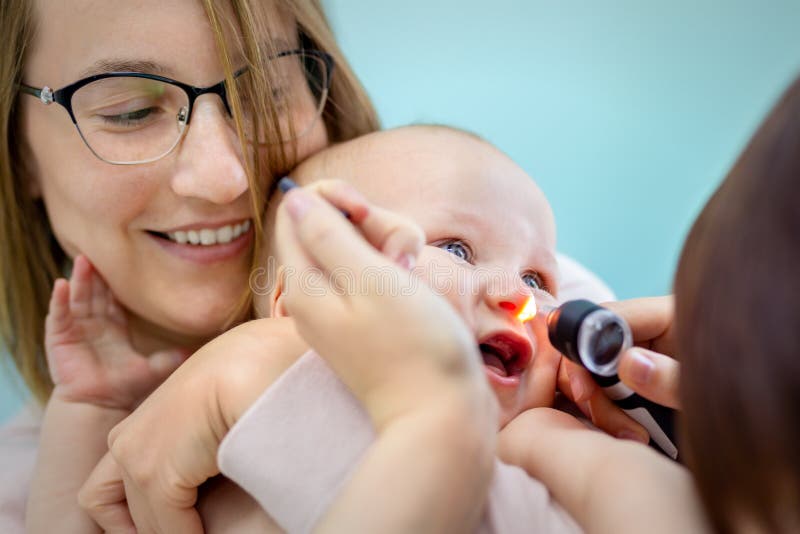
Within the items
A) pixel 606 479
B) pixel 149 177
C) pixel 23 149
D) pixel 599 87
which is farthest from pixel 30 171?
pixel 599 87

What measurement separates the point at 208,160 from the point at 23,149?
47 centimetres

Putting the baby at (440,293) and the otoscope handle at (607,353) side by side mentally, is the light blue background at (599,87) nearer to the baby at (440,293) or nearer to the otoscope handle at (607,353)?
the baby at (440,293)

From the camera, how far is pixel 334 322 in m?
0.70

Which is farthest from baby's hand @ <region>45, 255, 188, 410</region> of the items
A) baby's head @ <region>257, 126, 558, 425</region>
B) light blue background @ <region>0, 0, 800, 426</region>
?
light blue background @ <region>0, 0, 800, 426</region>

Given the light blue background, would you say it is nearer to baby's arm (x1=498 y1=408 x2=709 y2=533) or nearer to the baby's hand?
the baby's hand

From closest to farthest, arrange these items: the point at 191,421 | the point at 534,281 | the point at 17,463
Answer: the point at 191,421, the point at 534,281, the point at 17,463

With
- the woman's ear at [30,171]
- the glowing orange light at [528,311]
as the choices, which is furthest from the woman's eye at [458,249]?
the woman's ear at [30,171]

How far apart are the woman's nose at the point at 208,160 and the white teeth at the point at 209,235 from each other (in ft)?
0.43

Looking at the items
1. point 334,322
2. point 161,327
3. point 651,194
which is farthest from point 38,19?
point 651,194

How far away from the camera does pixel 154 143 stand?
4.11 ft

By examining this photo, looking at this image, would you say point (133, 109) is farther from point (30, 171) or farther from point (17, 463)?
point (17, 463)

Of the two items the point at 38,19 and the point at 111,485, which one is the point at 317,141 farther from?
the point at 111,485

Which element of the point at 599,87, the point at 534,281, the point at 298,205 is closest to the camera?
the point at 298,205

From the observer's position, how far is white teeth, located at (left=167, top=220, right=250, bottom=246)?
4.53ft
